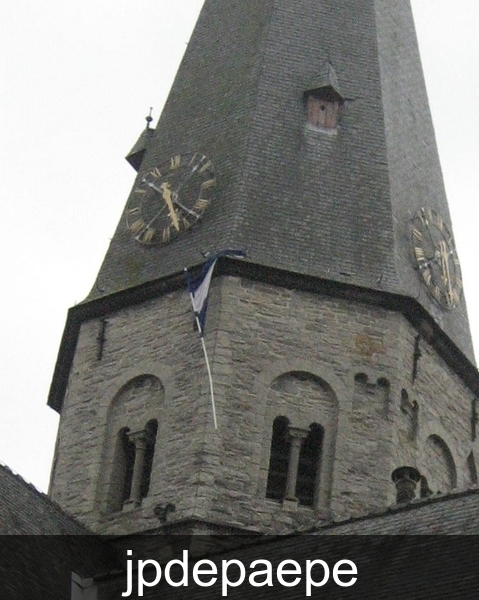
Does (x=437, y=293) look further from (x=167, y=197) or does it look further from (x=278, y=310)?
(x=167, y=197)

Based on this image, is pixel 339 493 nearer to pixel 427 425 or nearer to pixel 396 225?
pixel 427 425

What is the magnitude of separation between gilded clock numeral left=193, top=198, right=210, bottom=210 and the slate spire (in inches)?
6.7

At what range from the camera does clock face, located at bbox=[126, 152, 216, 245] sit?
37.3m

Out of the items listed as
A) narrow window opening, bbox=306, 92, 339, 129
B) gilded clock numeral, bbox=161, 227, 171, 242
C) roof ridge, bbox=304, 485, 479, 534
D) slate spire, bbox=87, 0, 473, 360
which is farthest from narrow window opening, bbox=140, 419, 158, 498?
narrow window opening, bbox=306, 92, 339, 129

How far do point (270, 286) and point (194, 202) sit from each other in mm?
2295

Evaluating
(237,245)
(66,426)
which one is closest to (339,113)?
(237,245)

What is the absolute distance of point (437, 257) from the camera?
38.0 m

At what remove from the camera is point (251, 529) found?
33.6 metres

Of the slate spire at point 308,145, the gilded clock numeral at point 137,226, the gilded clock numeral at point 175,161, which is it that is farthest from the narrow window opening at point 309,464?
the gilded clock numeral at point 175,161

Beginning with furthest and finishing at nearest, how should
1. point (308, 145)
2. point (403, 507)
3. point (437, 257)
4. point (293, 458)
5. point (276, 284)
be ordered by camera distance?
point (308, 145), point (437, 257), point (276, 284), point (293, 458), point (403, 507)

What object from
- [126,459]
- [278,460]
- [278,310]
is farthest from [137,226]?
[278,460]

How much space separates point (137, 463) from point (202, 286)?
110 inches

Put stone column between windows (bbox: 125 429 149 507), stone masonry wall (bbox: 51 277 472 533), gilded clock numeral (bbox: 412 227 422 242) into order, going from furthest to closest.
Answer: gilded clock numeral (bbox: 412 227 422 242) < stone column between windows (bbox: 125 429 149 507) < stone masonry wall (bbox: 51 277 472 533)

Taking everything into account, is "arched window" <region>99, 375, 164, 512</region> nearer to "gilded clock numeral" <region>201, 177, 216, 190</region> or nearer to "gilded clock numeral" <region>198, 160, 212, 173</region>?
"gilded clock numeral" <region>201, 177, 216, 190</region>
